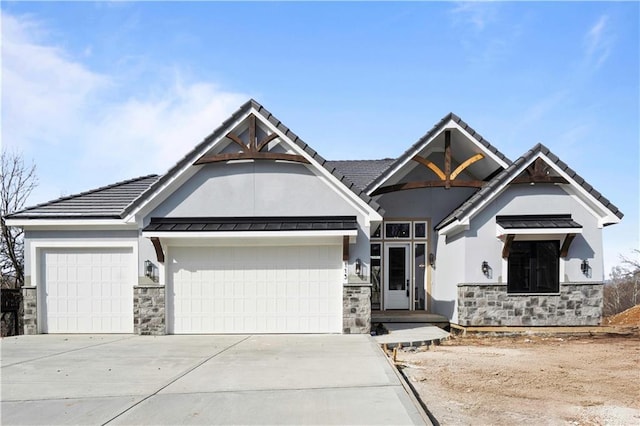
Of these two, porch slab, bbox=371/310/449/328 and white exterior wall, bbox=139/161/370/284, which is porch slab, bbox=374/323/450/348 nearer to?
porch slab, bbox=371/310/449/328

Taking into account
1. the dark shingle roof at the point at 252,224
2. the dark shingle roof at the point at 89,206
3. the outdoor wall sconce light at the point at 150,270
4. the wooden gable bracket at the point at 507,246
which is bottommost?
the outdoor wall sconce light at the point at 150,270

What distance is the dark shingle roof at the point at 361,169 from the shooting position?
14.4 meters

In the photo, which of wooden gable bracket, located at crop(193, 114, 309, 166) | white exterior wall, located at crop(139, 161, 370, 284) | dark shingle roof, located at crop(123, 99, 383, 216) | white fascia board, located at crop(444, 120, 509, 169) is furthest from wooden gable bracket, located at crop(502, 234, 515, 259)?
wooden gable bracket, located at crop(193, 114, 309, 166)

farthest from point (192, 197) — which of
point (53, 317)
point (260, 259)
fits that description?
point (53, 317)

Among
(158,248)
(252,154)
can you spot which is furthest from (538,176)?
(158,248)

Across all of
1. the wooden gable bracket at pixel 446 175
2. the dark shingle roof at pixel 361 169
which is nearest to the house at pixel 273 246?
the wooden gable bracket at pixel 446 175

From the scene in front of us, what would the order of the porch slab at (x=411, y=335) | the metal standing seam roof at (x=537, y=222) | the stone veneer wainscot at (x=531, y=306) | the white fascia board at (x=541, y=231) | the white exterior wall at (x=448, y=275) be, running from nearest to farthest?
1. the porch slab at (x=411, y=335)
2. the white fascia board at (x=541, y=231)
3. the metal standing seam roof at (x=537, y=222)
4. the stone veneer wainscot at (x=531, y=306)
5. the white exterior wall at (x=448, y=275)

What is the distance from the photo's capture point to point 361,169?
1600 cm

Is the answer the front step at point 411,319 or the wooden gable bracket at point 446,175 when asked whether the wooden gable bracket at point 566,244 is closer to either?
the wooden gable bracket at point 446,175

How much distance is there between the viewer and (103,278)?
36.8 ft

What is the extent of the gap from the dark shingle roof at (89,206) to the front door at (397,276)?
26.2 feet

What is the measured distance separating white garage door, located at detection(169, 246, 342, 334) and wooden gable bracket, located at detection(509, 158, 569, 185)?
17.7 feet

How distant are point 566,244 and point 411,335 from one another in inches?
191

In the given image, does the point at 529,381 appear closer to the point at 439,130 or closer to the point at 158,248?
the point at 439,130
